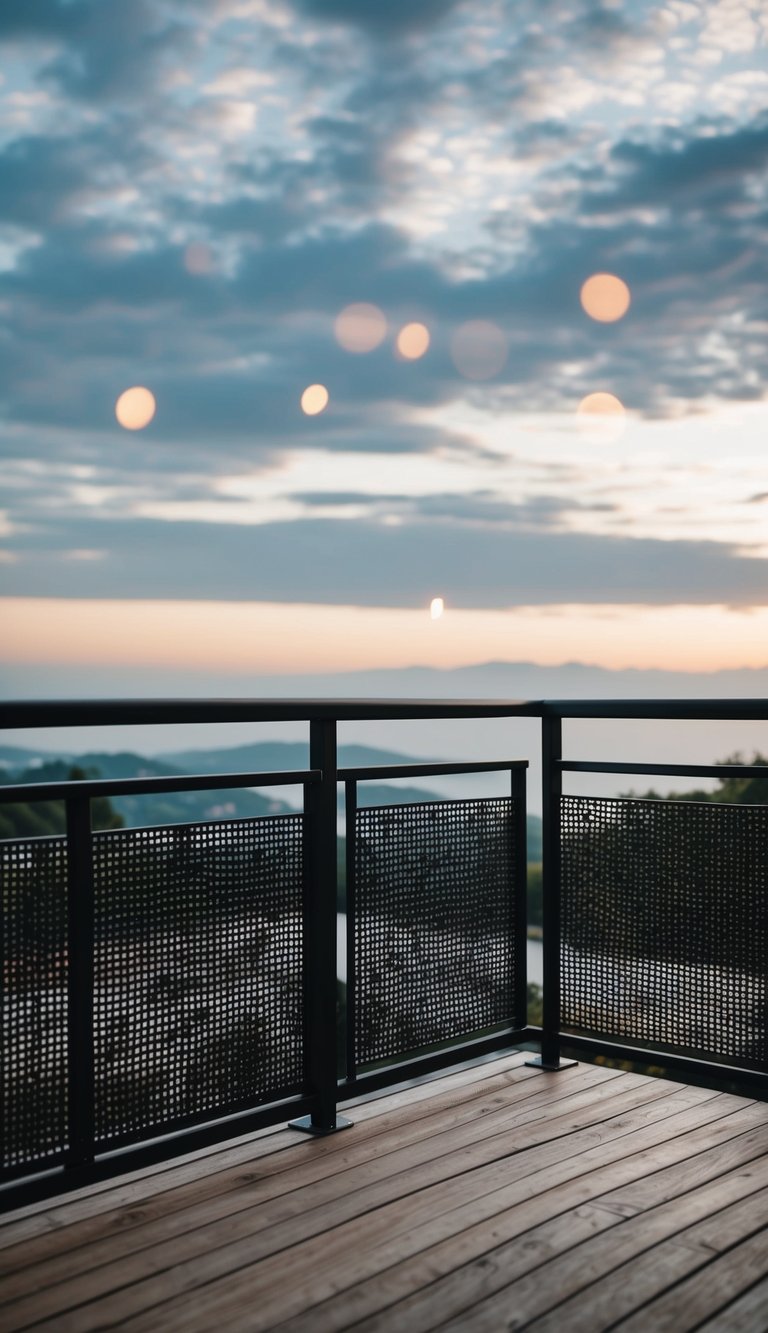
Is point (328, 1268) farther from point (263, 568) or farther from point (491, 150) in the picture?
point (263, 568)

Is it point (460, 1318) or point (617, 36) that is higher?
point (617, 36)

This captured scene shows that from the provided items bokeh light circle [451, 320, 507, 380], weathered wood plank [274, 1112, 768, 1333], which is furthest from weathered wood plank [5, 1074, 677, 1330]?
bokeh light circle [451, 320, 507, 380]

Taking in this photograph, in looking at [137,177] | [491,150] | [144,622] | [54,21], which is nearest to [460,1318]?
[491,150]

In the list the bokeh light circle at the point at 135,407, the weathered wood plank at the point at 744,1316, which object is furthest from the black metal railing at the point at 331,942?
the bokeh light circle at the point at 135,407

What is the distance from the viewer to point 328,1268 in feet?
7.23

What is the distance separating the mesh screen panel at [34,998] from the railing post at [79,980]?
0.05 feet

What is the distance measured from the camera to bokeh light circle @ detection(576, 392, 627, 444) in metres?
17.8

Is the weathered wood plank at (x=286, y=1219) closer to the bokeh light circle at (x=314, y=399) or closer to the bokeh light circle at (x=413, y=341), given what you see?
the bokeh light circle at (x=314, y=399)

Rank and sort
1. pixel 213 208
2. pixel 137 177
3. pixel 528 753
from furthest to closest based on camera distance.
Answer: pixel 137 177 → pixel 213 208 → pixel 528 753

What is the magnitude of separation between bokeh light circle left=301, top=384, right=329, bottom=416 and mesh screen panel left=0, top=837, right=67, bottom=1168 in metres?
15.7

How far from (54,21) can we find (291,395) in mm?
5637

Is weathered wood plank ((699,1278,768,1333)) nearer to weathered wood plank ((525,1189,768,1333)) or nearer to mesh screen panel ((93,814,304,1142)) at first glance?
weathered wood plank ((525,1189,768,1333))

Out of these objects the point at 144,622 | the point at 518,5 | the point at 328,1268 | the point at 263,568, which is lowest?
the point at 328,1268

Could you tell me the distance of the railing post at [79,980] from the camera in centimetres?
245
